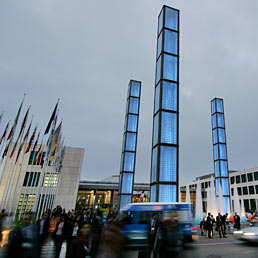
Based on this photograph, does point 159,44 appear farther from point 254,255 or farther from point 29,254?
point 29,254

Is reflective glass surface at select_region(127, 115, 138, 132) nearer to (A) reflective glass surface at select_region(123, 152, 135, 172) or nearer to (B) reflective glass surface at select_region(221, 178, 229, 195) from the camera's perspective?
(A) reflective glass surface at select_region(123, 152, 135, 172)

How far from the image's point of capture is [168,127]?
15680 millimetres

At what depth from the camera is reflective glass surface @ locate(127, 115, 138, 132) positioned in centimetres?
2760

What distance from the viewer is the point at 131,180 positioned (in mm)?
24906

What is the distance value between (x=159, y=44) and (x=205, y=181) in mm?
65990

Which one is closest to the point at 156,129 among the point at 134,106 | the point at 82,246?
the point at 134,106

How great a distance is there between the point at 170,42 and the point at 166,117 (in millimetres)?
7240

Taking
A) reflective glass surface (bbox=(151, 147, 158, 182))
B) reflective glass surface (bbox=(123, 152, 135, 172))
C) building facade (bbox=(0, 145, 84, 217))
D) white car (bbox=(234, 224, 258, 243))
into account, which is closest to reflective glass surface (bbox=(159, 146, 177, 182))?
reflective glass surface (bbox=(151, 147, 158, 182))

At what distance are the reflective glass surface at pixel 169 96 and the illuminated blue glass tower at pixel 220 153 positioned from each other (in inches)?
719

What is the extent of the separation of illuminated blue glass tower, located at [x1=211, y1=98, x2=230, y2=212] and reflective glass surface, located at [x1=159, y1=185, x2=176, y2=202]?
59.4 feet

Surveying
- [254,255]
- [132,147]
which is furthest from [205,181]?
[254,255]

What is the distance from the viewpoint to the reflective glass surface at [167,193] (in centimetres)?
1412

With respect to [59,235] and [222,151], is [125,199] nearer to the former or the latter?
[222,151]

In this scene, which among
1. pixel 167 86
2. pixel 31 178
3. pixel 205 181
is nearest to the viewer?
pixel 167 86
